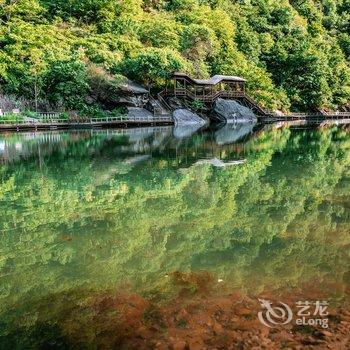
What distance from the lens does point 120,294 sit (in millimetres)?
5668

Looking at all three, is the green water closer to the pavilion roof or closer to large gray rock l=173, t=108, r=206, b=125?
large gray rock l=173, t=108, r=206, b=125

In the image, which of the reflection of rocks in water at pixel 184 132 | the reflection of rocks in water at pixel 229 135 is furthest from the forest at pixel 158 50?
the reflection of rocks in water at pixel 229 135

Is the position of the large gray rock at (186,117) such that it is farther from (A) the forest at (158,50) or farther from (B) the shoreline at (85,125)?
(A) the forest at (158,50)

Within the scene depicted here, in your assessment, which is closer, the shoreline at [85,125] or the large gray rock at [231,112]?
the shoreline at [85,125]

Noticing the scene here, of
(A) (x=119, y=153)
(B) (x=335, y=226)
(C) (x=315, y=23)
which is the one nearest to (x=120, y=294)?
(B) (x=335, y=226)

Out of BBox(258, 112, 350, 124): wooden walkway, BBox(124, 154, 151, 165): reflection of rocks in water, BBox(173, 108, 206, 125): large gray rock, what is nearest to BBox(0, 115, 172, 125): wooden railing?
BBox(173, 108, 206, 125): large gray rock

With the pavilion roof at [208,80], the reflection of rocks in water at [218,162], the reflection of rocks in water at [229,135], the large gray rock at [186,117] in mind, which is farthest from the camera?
the pavilion roof at [208,80]

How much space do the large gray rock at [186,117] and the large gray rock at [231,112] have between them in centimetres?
323

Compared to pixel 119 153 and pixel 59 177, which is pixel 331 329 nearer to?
pixel 59 177

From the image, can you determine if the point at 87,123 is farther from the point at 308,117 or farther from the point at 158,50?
the point at 308,117

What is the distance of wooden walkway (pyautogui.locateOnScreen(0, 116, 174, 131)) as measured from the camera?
113 ft

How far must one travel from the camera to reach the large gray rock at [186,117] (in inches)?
1700

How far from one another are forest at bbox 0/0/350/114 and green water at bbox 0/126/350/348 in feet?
86.5

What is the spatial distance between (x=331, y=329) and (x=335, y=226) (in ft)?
12.9
